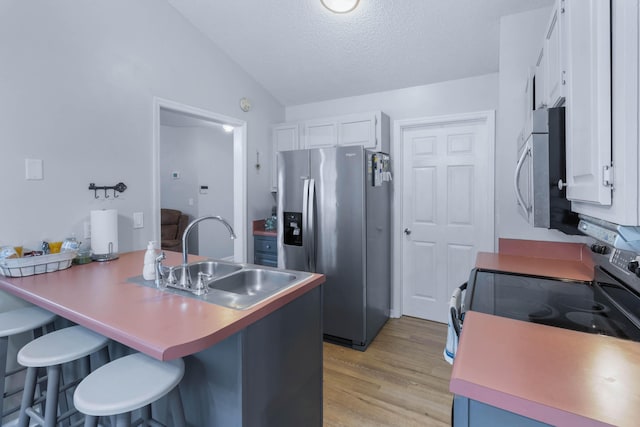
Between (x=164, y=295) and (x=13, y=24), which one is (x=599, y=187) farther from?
(x=13, y=24)

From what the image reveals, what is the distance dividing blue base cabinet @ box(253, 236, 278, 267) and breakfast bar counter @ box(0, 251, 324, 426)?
1.74 metres

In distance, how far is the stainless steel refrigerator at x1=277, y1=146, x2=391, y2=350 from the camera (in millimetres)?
2705

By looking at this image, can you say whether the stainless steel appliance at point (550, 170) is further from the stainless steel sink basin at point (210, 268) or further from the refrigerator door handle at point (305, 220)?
the refrigerator door handle at point (305, 220)

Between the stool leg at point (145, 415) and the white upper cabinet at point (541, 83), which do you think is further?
the white upper cabinet at point (541, 83)

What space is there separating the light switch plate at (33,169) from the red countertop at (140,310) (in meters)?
0.59

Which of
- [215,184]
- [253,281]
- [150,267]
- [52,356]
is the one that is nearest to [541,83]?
[253,281]

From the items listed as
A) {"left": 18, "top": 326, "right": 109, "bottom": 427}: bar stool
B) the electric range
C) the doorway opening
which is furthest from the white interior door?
the doorway opening

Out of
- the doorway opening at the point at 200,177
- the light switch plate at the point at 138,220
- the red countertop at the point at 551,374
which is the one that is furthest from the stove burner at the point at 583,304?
the doorway opening at the point at 200,177

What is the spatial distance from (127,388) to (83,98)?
1894mm

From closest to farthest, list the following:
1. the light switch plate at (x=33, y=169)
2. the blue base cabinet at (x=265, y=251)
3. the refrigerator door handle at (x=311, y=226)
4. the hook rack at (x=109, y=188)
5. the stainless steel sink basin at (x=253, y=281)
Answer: the stainless steel sink basin at (x=253, y=281) → the light switch plate at (x=33, y=169) → the hook rack at (x=109, y=188) → the refrigerator door handle at (x=311, y=226) → the blue base cabinet at (x=265, y=251)

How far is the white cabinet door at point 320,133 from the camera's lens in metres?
3.31

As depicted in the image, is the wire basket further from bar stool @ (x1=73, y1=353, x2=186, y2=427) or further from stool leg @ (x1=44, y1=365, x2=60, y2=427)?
bar stool @ (x1=73, y1=353, x2=186, y2=427)

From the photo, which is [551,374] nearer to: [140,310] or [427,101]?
[140,310]

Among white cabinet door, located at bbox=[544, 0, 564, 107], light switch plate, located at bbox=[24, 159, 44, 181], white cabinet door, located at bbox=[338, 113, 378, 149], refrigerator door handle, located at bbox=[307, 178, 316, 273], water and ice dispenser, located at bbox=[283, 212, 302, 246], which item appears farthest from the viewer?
white cabinet door, located at bbox=[338, 113, 378, 149]
